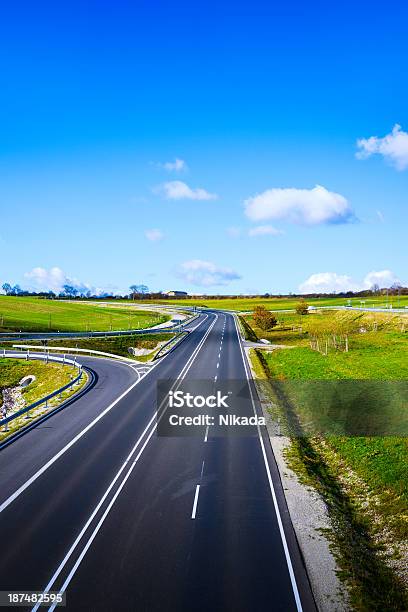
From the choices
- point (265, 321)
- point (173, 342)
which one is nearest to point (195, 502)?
point (173, 342)

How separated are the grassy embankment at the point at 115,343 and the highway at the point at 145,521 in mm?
41513

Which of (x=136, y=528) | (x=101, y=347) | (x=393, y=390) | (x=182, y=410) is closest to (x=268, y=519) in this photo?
(x=136, y=528)

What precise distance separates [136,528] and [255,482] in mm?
6615

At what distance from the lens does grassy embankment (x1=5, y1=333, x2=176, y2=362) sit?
72.4 metres

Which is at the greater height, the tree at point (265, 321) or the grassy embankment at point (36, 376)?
the tree at point (265, 321)

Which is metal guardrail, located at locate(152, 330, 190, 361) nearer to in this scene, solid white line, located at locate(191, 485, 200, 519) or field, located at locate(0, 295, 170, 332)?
field, located at locate(0, 295, 170, 332)

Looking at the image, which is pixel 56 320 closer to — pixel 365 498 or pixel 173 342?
pixel 173 342

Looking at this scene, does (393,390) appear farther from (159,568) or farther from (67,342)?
(67,342)

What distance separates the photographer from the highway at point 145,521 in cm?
1358

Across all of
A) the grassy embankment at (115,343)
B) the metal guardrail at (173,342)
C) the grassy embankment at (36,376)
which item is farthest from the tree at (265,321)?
the grassy embankment at (36,376)

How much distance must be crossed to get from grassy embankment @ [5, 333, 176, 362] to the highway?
136 ft

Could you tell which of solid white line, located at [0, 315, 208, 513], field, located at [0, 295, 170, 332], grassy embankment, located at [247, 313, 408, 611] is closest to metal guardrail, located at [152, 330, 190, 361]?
field, located at [0, 295, 170, 332]

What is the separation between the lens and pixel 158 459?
2431cm

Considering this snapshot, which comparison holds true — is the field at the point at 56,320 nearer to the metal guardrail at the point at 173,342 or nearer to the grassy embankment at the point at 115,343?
the metal guardrail at the point at 173,342
